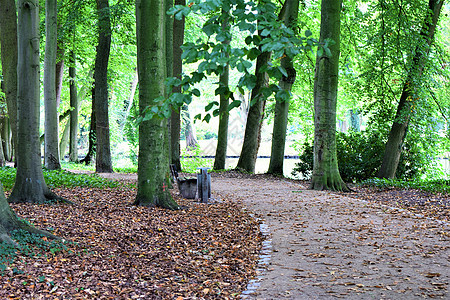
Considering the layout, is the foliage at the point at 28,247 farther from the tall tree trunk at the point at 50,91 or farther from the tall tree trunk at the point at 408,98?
the tall tree trunk at the point at 408,98

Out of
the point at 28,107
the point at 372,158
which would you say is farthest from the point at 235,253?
the point at 372,158

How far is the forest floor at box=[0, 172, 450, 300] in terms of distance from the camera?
175 inches

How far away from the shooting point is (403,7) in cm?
1441

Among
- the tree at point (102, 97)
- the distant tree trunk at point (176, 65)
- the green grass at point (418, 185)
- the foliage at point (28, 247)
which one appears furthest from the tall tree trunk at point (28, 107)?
the green grass at point (418, 185)

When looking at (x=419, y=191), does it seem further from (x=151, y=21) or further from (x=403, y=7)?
(x=151, y=21)

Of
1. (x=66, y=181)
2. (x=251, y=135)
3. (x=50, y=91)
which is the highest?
(x=50, y=91)

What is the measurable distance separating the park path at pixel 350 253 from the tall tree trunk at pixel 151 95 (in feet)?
6.93

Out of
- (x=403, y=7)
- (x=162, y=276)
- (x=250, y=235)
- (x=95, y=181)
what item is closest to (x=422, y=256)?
(x=250, y=235)

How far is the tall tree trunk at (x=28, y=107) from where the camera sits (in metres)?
7.82

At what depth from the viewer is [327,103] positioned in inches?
471

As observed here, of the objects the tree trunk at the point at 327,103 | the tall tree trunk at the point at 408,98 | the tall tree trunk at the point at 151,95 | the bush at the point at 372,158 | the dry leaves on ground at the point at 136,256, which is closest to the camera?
the dry leaves on ground at the point at 136,256

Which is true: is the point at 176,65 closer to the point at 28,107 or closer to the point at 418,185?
the point at 418,185

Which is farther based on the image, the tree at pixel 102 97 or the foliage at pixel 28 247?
the tree at pixel 102 97

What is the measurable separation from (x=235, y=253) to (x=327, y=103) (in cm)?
698
